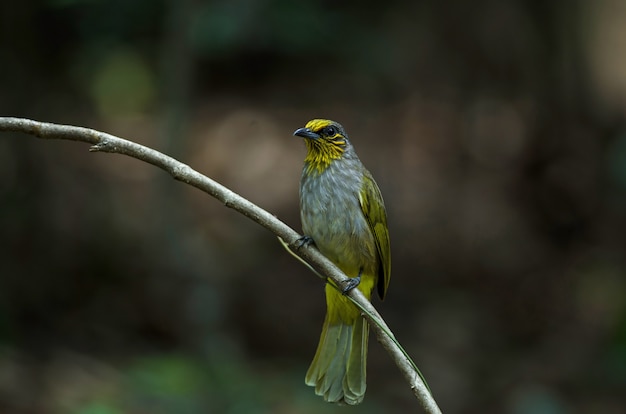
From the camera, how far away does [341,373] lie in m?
3.61

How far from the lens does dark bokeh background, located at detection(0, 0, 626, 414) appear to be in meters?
6.40

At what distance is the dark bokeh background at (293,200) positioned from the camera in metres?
6.40

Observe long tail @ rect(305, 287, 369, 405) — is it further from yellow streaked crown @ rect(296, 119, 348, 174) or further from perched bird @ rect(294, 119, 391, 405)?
yellow streaked crown @ rect(296, 119, 348, 174)

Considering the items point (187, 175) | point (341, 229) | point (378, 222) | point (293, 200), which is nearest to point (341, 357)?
point (341, 229)

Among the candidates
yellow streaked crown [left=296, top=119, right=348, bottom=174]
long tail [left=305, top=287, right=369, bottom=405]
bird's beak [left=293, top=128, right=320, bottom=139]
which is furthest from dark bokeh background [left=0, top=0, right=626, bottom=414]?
bird's beak [left=293, top=128, right=320, bottom=139]

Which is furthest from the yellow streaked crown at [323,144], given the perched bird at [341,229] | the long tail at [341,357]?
the long tail at [341,357]

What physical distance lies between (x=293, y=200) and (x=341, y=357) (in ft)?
17.5

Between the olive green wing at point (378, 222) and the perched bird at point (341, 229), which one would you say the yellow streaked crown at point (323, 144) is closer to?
the perched bird at point (341, 229)

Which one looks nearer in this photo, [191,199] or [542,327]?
[542,327]

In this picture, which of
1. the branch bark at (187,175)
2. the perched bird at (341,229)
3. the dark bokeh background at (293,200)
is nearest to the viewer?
the branch bark at (187,175)

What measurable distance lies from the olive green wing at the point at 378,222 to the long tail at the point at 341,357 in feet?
0.98

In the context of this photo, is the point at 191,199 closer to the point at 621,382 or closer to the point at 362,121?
the point at 362,121

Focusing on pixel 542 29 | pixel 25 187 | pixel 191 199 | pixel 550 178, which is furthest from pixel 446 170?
pixel 25 187

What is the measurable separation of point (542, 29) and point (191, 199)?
16.3 ft
